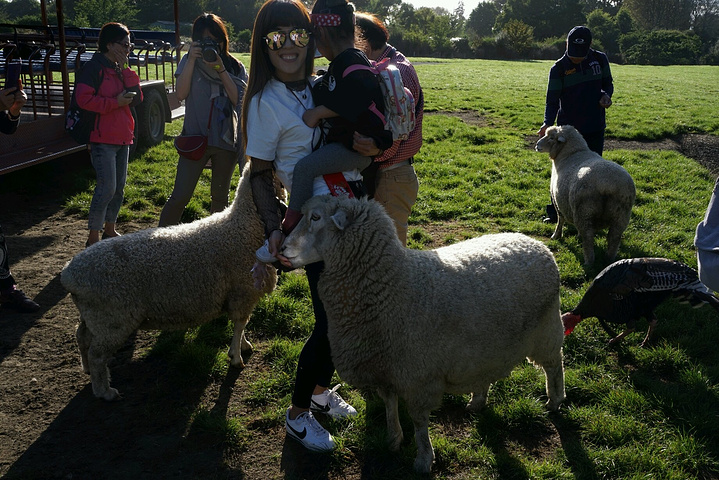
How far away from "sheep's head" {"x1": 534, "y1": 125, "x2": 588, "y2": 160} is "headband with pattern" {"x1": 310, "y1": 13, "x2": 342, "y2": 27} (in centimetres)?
454

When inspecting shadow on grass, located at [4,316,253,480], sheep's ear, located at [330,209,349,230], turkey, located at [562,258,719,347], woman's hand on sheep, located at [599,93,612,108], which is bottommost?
shadow on grass, located at [4,316,253,480]

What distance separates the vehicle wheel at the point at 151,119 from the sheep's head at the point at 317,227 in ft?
25.4

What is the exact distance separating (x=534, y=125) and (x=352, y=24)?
38.1 feet

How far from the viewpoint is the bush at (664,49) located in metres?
51.0

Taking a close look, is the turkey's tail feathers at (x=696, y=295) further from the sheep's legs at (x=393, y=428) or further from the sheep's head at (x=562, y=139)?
the sheep's head at (x=562, y=139)

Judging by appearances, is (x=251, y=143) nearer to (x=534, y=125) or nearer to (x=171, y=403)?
(x=171, y=403)

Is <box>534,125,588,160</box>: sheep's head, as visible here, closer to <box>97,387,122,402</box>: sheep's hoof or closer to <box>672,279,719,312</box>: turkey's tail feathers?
<box>672,279,719,312</box>: turkey's tail feathers

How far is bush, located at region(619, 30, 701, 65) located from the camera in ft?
167

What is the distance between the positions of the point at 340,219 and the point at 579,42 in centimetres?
492

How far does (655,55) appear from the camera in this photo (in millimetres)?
51875

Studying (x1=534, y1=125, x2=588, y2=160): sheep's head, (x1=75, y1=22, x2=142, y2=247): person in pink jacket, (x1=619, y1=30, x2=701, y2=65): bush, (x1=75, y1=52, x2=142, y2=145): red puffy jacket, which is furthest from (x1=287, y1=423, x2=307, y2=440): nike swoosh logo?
(x1=619, y1=30, x2=701, y2=65): bush

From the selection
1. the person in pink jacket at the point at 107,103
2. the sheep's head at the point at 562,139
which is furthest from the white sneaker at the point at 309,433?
the sheep's head at the point at 562,139

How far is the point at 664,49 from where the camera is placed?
5312cm

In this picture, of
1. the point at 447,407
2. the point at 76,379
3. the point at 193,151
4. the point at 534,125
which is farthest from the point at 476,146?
the point at 76,379
